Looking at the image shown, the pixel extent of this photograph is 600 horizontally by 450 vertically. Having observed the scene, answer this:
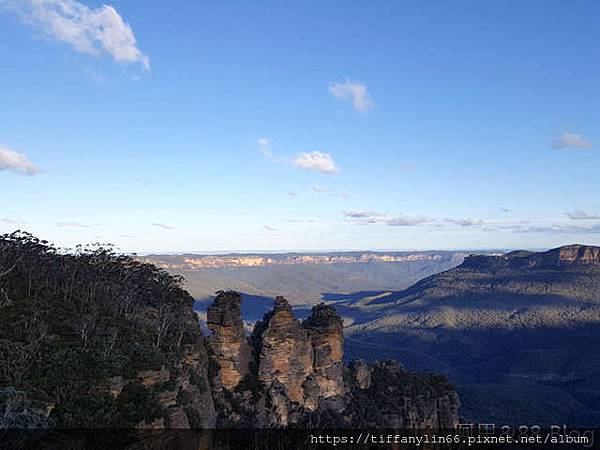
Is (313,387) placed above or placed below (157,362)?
below

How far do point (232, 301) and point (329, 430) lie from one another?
20.4 m

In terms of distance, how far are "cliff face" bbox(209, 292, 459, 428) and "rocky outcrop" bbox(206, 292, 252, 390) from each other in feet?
0.51

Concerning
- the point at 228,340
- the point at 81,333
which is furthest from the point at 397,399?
the point at 81,333

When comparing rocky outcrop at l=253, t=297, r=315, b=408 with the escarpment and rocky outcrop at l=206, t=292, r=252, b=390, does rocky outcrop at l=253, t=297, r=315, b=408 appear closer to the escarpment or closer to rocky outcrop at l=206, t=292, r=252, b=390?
the escarpment

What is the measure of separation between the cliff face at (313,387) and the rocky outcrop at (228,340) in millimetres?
155

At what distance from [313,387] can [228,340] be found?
14620mm

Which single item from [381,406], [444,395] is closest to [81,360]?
[381,406]

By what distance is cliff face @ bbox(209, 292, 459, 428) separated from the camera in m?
65.8

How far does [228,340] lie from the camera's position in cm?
6700

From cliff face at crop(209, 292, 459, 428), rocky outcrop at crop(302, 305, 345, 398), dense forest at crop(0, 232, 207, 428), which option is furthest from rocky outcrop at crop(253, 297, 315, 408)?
dense forest at crop(0, 232, 207, 428)

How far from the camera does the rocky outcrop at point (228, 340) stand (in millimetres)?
66312

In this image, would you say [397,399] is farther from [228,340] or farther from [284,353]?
[228,340]

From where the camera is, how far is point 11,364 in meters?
36.2

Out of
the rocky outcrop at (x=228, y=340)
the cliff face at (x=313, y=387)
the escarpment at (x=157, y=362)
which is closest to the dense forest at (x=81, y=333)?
the escarpment at (x=157, y=362)
